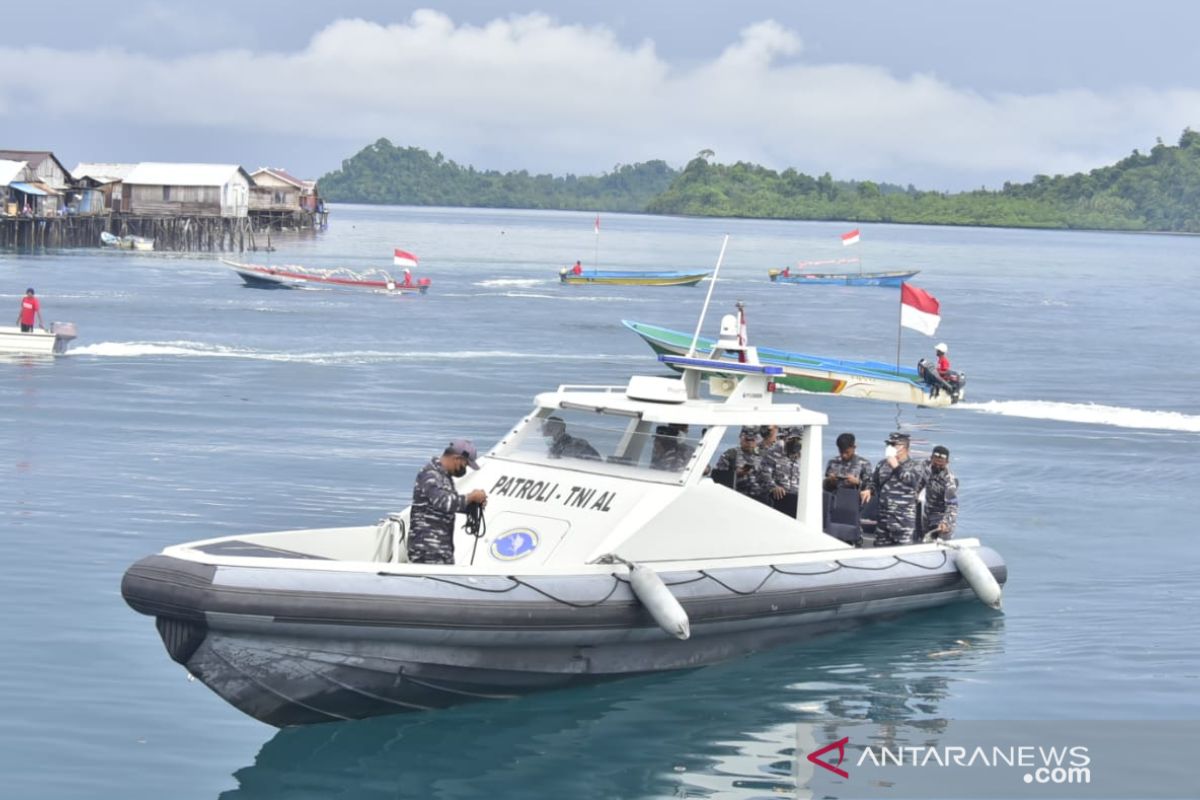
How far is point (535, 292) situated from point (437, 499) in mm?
66685

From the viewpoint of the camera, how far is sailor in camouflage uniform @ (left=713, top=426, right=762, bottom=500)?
16.2m

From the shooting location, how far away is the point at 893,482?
1644cm

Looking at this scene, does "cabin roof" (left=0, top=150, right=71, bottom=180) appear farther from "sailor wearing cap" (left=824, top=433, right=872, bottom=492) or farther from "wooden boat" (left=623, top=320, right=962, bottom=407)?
"sailor wearing cap" (left=824, top=433, right=872, bottom=492)

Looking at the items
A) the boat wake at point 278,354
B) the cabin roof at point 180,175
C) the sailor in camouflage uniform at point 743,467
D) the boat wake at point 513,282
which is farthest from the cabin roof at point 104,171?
the sailor in camouflage uniform at point 743,467

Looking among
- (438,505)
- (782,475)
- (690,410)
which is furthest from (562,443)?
(782,475)

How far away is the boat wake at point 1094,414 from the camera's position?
34500mm

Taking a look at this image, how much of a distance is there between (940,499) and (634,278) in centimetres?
7000

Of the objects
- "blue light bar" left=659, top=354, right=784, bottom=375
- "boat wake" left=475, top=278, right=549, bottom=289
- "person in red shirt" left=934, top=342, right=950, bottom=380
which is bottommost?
"boat wake" left=475, top=278, right=549, bottom=289

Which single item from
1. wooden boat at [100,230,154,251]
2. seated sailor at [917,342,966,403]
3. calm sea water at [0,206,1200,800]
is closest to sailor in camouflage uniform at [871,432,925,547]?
calm sea water at [0,206,1200,800]

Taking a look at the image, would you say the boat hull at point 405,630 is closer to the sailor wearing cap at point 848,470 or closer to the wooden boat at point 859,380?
the sailor wearing cap at point 848,470

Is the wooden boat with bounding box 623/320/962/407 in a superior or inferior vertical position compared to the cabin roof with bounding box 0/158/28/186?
inferior

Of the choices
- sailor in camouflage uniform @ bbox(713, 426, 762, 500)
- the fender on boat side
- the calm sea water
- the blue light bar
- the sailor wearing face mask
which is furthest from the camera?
sailor in camouflage uniform @ bbox(713, 426, 762, 500)

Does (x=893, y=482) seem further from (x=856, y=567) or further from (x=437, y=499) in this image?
(x=437, y=499)

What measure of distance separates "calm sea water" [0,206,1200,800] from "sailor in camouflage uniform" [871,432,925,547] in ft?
2.89
